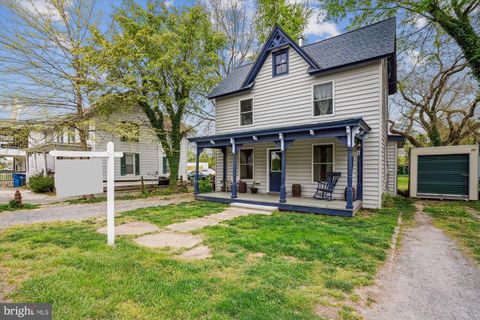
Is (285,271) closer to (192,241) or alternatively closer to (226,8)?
(192,241)

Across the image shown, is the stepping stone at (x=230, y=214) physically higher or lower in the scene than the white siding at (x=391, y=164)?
lower

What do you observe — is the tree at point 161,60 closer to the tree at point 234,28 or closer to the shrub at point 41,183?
the tree at point 234,28

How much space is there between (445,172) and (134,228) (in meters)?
13.5

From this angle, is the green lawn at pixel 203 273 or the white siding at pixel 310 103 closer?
the green lawn at pixel 203 273

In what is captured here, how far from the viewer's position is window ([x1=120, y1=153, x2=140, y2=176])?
16.8 meters

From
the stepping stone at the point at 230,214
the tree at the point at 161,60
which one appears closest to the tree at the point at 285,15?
the tree at the point at 161,60

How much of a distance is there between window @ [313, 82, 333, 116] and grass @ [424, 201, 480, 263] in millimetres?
5034

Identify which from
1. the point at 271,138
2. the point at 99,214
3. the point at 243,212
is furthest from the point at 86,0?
the point at 243,212

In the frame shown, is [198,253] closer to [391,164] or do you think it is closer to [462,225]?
[462,225]

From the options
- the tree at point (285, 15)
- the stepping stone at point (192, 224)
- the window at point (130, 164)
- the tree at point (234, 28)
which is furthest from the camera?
the tree at point (234, 28)

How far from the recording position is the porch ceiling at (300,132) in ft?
24.3

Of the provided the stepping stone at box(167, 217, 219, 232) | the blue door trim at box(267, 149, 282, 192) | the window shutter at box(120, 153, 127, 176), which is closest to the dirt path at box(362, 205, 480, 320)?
the stepping stone at box(167, 217, 219, 232)

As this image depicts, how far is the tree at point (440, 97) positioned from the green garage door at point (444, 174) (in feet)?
14.4

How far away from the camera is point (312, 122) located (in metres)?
9.83
